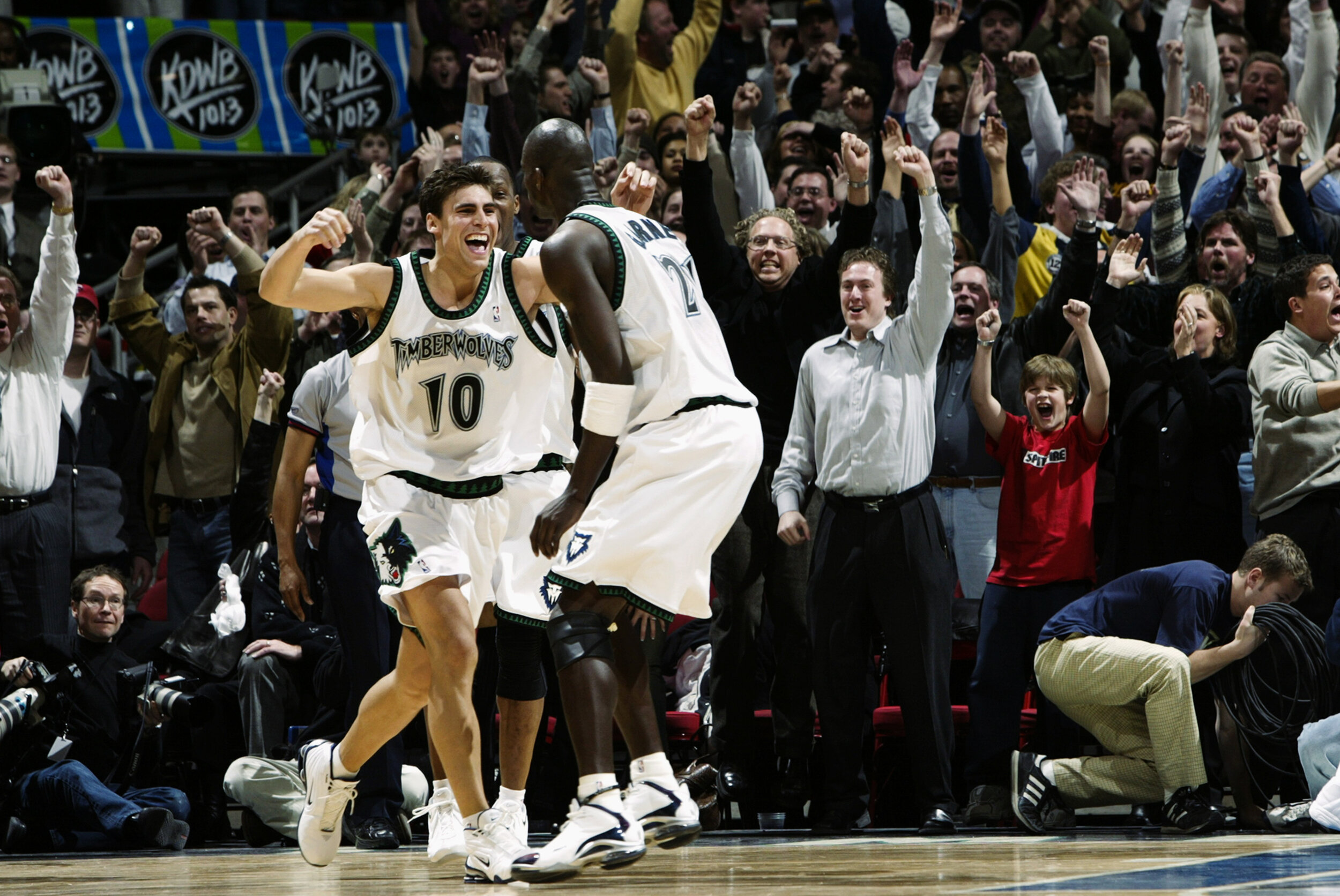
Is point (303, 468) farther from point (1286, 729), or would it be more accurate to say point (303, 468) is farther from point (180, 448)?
point (1286, 729)

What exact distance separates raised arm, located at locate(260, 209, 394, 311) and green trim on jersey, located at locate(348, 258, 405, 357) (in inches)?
0.8

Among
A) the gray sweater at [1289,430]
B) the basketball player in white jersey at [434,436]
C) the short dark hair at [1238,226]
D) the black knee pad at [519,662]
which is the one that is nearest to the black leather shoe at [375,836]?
the basketball player in white jersey at [434,436]

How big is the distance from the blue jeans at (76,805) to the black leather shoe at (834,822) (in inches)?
110

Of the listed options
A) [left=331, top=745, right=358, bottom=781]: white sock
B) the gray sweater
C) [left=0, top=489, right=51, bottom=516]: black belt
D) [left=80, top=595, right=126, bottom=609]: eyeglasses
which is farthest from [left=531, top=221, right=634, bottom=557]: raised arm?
[left=0, top=489, right=51, bottom=516]: black belt

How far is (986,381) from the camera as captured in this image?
705 centimetres

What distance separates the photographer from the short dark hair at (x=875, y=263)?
6.92 metres

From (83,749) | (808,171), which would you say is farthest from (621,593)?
(808,171)

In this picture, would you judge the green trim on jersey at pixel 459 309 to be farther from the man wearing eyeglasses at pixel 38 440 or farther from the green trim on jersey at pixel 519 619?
the man wearing eyeglasses at pixel 38 440

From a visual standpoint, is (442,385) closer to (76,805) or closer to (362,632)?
(362,632)

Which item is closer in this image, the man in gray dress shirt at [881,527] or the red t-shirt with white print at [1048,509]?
the man in gray dress shirt at [881,527]

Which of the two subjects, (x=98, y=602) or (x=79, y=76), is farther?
(x=79, y=76)

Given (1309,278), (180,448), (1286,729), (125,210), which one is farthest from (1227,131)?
(125,210)

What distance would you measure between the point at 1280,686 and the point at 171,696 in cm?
476

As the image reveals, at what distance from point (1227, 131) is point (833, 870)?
5257 millimetres
